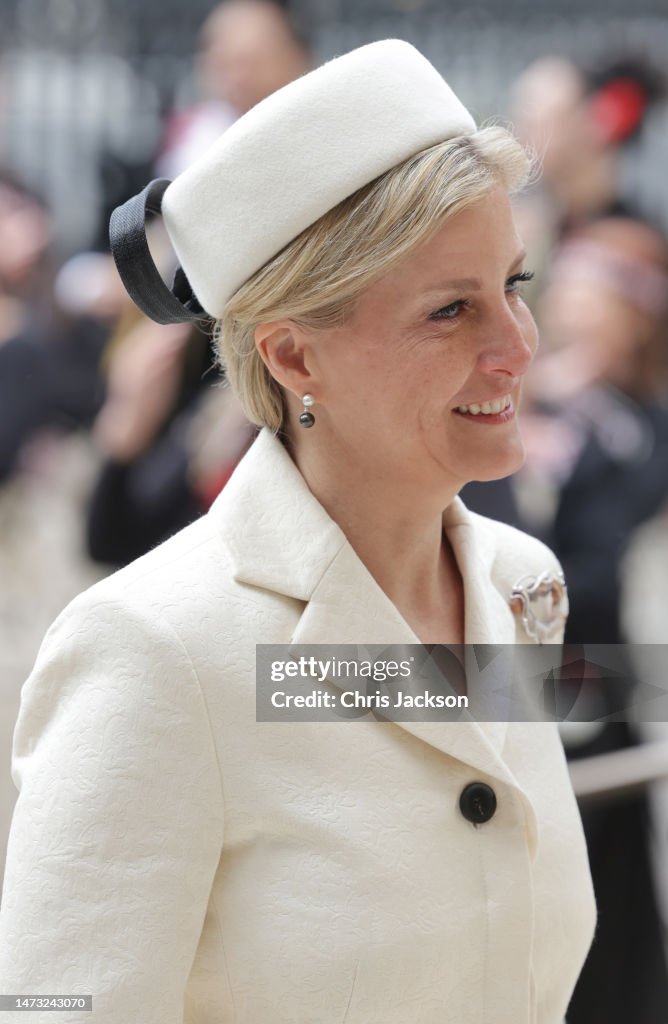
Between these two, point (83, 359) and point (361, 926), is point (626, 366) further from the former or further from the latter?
point (361, 926)

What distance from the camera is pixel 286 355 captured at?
54.2 inches

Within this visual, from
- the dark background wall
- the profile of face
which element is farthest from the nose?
the dark background wall

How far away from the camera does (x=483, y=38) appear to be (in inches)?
214

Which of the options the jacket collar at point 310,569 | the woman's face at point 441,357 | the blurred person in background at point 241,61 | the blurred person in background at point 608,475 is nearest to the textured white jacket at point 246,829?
the jacket collar at point 310,569

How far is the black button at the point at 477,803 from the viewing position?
1332 millimetres

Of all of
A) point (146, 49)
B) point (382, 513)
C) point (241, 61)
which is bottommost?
point (382, 513)

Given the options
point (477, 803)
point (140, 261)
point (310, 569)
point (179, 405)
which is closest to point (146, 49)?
point (179, 405)

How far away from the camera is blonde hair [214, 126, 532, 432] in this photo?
128 centimetres

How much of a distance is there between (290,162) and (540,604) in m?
0.56

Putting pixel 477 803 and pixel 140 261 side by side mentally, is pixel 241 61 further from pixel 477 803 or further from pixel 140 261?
pixel 477 803

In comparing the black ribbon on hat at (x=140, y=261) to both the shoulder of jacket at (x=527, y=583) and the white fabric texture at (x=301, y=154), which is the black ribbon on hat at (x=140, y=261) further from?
the shoulder of jacket at (x=527, y=583)

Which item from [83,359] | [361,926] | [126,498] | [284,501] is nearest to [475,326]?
[284,501]

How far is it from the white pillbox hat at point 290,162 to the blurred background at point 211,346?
8.4 inches

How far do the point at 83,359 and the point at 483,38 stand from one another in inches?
84.5
